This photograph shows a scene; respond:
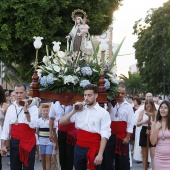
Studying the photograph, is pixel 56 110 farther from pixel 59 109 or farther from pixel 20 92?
pixel 20 92

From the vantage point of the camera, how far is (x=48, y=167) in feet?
33.7

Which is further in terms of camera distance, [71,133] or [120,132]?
[120,132]

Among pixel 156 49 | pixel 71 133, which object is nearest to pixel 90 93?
pixel 71 133

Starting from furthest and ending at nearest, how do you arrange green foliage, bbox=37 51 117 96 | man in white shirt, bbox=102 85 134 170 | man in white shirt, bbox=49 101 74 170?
1. man in white shirt, bbox=102 85 134 170
2. man in white shirt, bbox=49 101 74 170
3. green foliage, bbox=37 51 117 96

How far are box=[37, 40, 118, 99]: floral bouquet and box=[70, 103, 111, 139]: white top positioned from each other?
1.12 m

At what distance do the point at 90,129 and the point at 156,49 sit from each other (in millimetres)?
40138

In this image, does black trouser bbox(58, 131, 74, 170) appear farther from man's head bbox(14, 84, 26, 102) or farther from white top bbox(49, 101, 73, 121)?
man's head bbox(14, 84, 26, 102)

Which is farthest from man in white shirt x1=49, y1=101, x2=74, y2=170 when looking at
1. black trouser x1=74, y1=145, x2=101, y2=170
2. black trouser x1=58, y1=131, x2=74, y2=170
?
black trouser x1=74, y1=145, x2=101, y2=170

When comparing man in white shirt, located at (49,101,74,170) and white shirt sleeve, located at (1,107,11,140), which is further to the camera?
man in white shirt, located at (49,101,74,170)

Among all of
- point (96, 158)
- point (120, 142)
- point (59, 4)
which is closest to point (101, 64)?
point (120, 142)

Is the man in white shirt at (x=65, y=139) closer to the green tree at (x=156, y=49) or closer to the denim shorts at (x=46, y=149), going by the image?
the denim shorts at (x=46, y=149)

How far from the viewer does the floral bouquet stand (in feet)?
27.3

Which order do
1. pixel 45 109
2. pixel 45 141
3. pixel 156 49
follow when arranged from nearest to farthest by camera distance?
pixel 45 141 < pixel 45 109 < pixel 156 49

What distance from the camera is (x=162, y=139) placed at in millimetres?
7730
